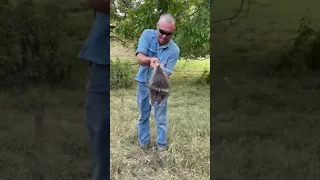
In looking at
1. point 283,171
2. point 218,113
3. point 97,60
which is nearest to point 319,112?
point 283,171

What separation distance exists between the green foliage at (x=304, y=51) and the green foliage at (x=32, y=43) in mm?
663

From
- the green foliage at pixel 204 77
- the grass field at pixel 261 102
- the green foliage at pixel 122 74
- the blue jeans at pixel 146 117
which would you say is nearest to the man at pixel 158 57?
the blue jeans at pixel 146 117

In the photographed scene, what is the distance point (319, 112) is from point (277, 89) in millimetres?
168

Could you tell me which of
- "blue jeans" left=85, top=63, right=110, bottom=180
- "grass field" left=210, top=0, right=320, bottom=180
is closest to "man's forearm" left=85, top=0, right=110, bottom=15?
"blue jeans" left=85, top=63, right=110, bottom=180

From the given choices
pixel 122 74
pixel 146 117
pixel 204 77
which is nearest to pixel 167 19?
pixel 146 117

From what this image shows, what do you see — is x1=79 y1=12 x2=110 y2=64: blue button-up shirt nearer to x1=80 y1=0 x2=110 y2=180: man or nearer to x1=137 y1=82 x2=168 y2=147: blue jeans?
x1=80 y1=0 x2=110 y2=180: man

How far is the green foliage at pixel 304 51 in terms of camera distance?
44.2 inches

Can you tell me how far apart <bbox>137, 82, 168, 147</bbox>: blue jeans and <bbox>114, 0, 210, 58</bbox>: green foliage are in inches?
18.5

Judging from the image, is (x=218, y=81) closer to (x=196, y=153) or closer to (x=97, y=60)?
(x=97, y=60)

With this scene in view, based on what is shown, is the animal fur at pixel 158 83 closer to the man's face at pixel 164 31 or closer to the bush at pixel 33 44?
the man's face at pixel 164 31

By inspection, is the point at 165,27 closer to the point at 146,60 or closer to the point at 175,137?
the point at 146,60

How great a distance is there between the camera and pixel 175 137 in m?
2.21

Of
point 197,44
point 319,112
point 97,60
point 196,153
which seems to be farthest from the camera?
point 197,44

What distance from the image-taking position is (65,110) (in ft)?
A: 3.68
